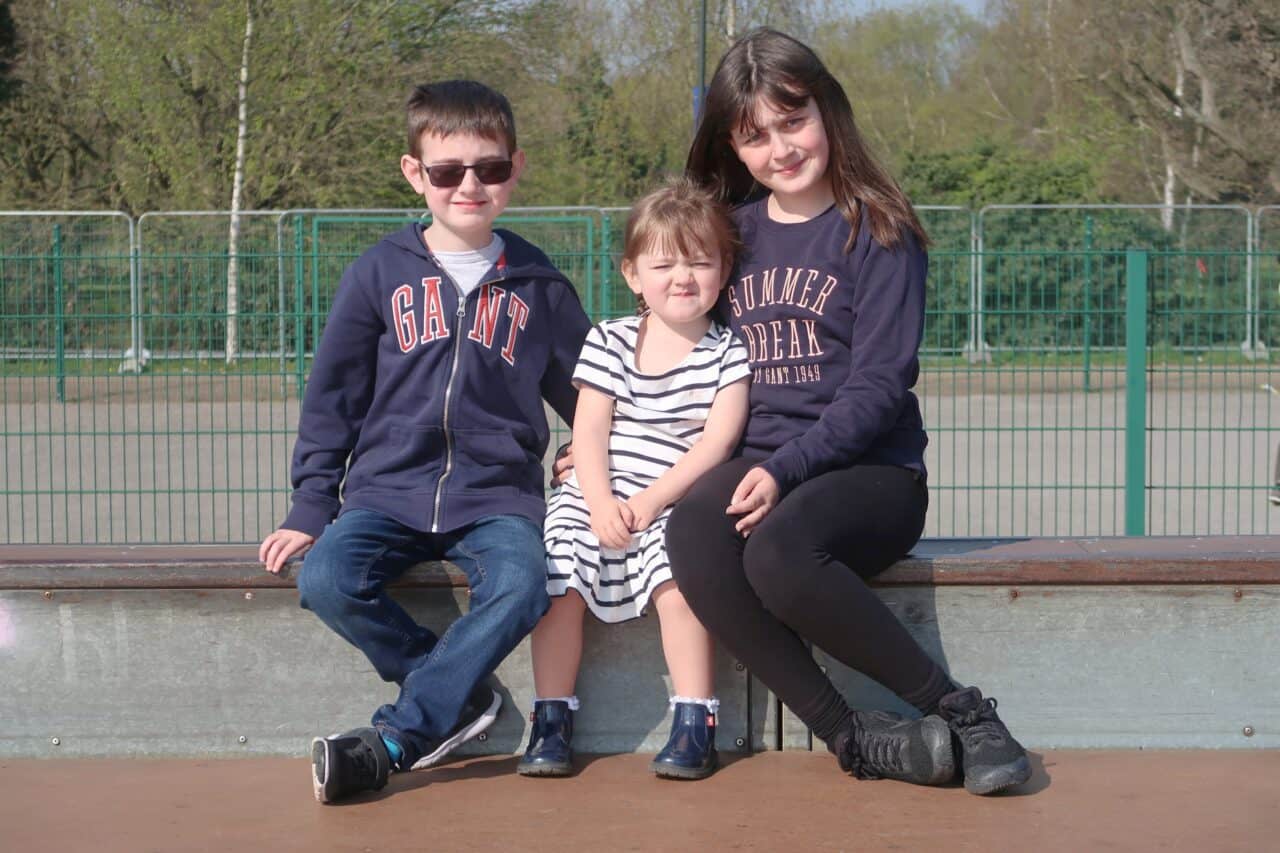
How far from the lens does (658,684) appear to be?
12.2 ft

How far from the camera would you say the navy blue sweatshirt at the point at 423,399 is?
11.9 feet

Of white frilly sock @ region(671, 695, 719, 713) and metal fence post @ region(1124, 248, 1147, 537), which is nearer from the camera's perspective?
white frilly sock @ region(671, 695, 719, 713)

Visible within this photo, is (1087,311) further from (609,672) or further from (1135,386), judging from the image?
(609,672)

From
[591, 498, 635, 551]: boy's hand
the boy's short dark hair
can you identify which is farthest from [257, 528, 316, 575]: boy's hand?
the boy's short dark hair

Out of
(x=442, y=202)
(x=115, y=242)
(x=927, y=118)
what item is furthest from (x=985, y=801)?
(x=927, y=118)

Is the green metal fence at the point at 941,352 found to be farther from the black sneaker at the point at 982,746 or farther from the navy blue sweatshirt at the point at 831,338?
the black sneaker at the point at 982,746

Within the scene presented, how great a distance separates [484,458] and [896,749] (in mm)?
1123

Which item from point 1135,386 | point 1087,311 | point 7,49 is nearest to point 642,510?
point 1135,386

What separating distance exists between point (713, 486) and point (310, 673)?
108 cm

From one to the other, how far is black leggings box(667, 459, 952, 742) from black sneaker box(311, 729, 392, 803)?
2.39ft

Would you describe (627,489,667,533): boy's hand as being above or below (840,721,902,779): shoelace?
above

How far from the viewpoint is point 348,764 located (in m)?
3.27

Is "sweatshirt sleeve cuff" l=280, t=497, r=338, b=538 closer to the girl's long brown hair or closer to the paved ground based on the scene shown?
the paved ground

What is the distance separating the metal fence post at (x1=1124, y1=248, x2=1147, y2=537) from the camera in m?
6.41
